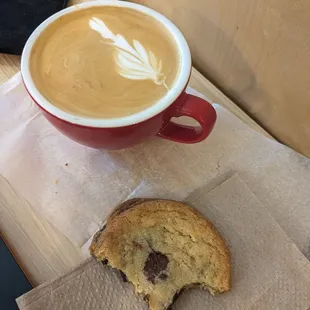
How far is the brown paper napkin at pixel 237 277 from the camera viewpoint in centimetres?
55

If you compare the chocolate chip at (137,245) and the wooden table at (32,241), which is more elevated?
the chocolate chip at (137,245)

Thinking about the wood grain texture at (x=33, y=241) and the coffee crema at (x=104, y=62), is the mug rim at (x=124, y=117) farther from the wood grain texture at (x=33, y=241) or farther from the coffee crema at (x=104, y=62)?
the wood grain texture at (x=33, y=241)

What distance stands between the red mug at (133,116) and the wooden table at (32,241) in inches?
5.1

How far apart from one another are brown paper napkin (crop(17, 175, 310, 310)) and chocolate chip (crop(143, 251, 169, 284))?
30 millimetres

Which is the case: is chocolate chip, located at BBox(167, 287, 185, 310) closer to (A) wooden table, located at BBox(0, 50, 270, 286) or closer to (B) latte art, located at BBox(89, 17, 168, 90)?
(A) wooden table, located at BBox(0, 50, 270, 286)

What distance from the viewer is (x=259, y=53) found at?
65 cm

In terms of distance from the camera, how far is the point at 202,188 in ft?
2.14

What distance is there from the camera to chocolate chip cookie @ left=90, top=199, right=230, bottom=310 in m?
0.55

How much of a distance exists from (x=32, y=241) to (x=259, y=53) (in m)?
0.40

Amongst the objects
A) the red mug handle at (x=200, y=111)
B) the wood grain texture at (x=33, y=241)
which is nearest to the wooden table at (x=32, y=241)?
the wood grain texture at (x=33, y=241)

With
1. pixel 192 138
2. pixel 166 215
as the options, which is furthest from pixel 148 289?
pixel 192 138

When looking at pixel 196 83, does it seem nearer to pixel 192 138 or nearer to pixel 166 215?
pixel 192 138

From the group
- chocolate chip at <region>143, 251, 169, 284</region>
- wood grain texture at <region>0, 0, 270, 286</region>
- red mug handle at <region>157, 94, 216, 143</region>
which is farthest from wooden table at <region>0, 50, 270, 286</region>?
red mug handle at <region>157, 94, 216, 143</region>

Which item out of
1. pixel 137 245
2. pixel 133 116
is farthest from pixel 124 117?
pixel 137 245
